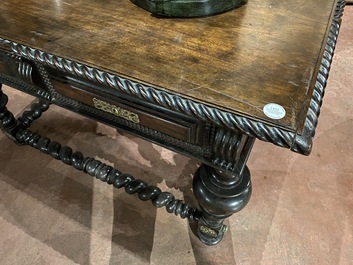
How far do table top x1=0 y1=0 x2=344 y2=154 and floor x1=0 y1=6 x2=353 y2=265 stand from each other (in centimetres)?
55

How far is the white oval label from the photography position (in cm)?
43

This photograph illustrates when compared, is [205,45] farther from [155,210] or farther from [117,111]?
[155,210]

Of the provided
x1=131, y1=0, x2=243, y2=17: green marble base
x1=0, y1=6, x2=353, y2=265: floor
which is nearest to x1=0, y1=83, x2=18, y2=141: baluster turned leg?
x1=0, y1=6, x2=353, y2=265: floor

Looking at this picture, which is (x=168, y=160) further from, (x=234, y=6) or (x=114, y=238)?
(x=234, y=6)

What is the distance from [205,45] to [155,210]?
57cm

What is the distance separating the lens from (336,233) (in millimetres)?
875

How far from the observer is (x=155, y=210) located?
0.95 metres

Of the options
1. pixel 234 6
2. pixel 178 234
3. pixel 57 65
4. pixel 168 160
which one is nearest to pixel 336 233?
pixel 178 234

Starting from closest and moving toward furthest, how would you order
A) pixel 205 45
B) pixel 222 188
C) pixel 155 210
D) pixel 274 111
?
1. pixel 274 111
2. pixel 205 45
3. pixel 222 188
4. pixel 155 210

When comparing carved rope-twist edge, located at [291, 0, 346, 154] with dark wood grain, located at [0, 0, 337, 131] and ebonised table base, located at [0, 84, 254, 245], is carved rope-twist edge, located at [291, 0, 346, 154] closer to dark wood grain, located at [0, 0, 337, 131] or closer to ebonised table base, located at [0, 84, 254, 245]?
dark wood grain, located at [0, 0, 337, 131]

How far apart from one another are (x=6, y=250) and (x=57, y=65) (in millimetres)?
636

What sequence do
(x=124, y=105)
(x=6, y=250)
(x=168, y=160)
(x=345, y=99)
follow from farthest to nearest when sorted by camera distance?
1. (x=345, y=99)
2. (x=168, y=160)
3. (x=6, y=250)
4. (x=124, y=105)

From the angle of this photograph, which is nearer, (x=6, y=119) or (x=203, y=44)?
(x=203, y=44)

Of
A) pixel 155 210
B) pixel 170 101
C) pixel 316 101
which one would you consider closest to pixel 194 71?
pixel 170 101
